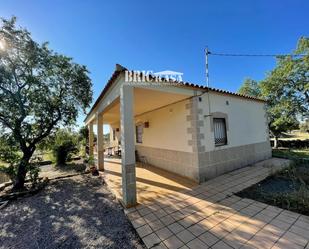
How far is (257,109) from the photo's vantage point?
902 centimetres

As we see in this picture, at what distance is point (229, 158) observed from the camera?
23.0 feet

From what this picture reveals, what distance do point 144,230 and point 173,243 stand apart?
684 mm

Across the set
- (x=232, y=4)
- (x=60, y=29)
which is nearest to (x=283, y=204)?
(x=232, y=4)

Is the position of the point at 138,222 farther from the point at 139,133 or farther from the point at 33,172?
the point at 139,133

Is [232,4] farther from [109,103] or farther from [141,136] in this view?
[141,136]

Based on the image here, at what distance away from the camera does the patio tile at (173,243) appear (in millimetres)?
2662

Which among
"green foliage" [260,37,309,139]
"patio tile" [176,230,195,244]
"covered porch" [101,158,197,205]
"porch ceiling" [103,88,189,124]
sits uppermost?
"green foliage" [260,37,309,139]

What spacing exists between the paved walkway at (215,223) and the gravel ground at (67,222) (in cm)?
44

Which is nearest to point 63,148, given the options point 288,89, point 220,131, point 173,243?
point 220,131

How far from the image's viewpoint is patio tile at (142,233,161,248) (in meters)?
2.74

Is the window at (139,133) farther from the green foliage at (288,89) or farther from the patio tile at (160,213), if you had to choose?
the green foliage at (288,89)

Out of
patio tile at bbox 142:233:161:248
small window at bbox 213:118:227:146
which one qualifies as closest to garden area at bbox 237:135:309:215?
small window at bbox 213:118:227:146

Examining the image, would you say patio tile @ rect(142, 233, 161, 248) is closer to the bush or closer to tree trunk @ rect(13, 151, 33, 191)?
tree trunk @ rect(13, 151, 33, 191)

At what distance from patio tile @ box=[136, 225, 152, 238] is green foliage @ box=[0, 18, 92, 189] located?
6.39 metres
